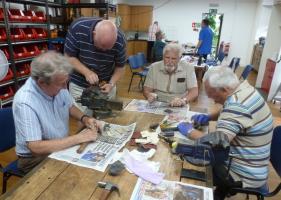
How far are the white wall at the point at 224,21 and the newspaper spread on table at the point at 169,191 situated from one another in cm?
841

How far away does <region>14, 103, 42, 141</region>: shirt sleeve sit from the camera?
3.97 ft

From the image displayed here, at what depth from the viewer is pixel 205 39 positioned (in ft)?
19.4

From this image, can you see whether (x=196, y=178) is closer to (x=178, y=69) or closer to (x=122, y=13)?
(x=178, y=69)

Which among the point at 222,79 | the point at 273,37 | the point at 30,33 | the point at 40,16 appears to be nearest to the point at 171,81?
the point at 222,79

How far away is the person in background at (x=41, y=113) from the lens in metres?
1.22

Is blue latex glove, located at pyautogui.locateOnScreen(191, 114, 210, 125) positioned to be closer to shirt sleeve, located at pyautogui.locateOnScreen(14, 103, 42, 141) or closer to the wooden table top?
the wooden table top

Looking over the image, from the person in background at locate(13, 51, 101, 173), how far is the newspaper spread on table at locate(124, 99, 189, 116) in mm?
581

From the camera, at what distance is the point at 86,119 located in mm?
1552

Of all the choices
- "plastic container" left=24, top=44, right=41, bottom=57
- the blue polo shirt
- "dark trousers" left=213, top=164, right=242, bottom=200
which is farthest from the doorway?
"dark trousers" left=213, top=164, right=242, bottom=200

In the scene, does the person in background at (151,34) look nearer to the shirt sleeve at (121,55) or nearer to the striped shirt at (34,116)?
the shirt sleeve at (121,55)

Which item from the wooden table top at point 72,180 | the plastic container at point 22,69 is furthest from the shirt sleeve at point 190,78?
the plastic container at point 22,69

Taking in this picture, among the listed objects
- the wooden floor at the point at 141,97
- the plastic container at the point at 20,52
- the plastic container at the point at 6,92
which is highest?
the plastic container at the point at 20,52

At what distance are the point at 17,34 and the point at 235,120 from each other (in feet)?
11.0

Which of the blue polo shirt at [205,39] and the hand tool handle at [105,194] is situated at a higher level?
the blue polo shirt at [205,39]
